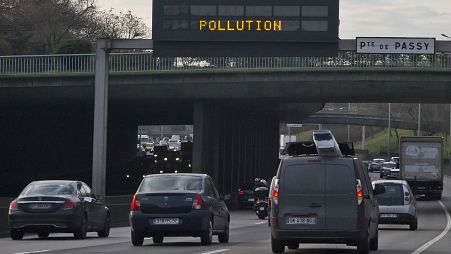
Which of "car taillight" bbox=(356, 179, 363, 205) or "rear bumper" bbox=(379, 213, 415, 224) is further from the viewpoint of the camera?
"rear bumper" bbox=(379, 213, 415, 224)

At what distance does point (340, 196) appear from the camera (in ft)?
67.9

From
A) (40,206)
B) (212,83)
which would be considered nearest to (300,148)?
(40,206)

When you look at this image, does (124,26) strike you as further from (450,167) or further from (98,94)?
(98,94)

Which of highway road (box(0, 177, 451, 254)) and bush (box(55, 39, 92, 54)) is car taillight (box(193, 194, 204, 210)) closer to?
highway road (box(0, 177, 451, 254))

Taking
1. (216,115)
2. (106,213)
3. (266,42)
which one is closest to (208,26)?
(266,42)

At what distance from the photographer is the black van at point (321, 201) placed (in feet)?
67.8

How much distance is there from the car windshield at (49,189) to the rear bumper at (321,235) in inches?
319

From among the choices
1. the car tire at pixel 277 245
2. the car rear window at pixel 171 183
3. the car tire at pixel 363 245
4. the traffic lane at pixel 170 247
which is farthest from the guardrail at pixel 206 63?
the car tire at pixel 363 245

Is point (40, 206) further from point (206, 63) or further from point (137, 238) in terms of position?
point (206, 63)

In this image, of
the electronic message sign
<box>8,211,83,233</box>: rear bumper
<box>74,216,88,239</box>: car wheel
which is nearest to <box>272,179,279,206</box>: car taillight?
<box>8,211,83,233</box>: rear bumper

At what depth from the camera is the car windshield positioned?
2758 cm

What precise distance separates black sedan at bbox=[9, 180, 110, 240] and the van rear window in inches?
306

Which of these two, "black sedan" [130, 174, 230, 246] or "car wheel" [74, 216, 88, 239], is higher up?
"black sedan" [130, 174, 230, 246]

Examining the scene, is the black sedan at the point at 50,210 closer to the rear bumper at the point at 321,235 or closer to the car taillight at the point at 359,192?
the rear bumper at the point at 321,235
